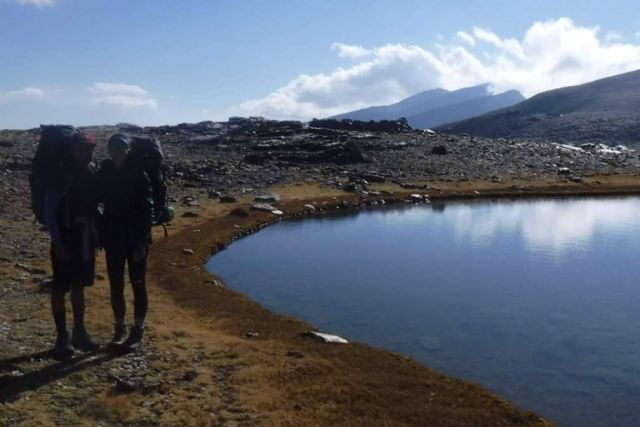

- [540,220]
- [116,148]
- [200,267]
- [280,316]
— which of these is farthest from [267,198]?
[116,148]

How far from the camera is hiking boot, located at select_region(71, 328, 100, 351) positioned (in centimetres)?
1195

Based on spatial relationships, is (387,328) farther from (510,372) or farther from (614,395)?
(614,395)

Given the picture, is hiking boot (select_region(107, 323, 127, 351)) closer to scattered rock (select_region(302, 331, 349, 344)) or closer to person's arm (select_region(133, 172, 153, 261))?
person's arm (select_region(133, 172, 153, 261))

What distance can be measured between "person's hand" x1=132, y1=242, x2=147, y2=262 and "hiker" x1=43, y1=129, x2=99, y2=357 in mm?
719

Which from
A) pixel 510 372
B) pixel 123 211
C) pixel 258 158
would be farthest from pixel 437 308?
pixel 258 158

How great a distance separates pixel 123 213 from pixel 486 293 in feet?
50.2

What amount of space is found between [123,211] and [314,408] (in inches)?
190

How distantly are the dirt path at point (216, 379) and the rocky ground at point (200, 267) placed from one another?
0.03 m

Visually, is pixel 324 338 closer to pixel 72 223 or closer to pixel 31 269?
pixel 72 223

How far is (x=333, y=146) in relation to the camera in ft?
249

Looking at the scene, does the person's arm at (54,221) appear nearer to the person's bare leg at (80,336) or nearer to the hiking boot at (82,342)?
the person's bare leg at (80,336)

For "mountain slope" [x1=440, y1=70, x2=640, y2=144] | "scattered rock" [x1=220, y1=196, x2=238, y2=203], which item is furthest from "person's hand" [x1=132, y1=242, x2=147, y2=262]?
"mountain slope" [x1=440, y1=70, x2=640, y2=144]

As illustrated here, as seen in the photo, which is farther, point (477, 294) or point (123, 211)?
point (477, 294)

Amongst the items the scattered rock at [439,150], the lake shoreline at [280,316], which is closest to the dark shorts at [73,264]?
the lake shoreline at [280,316]
